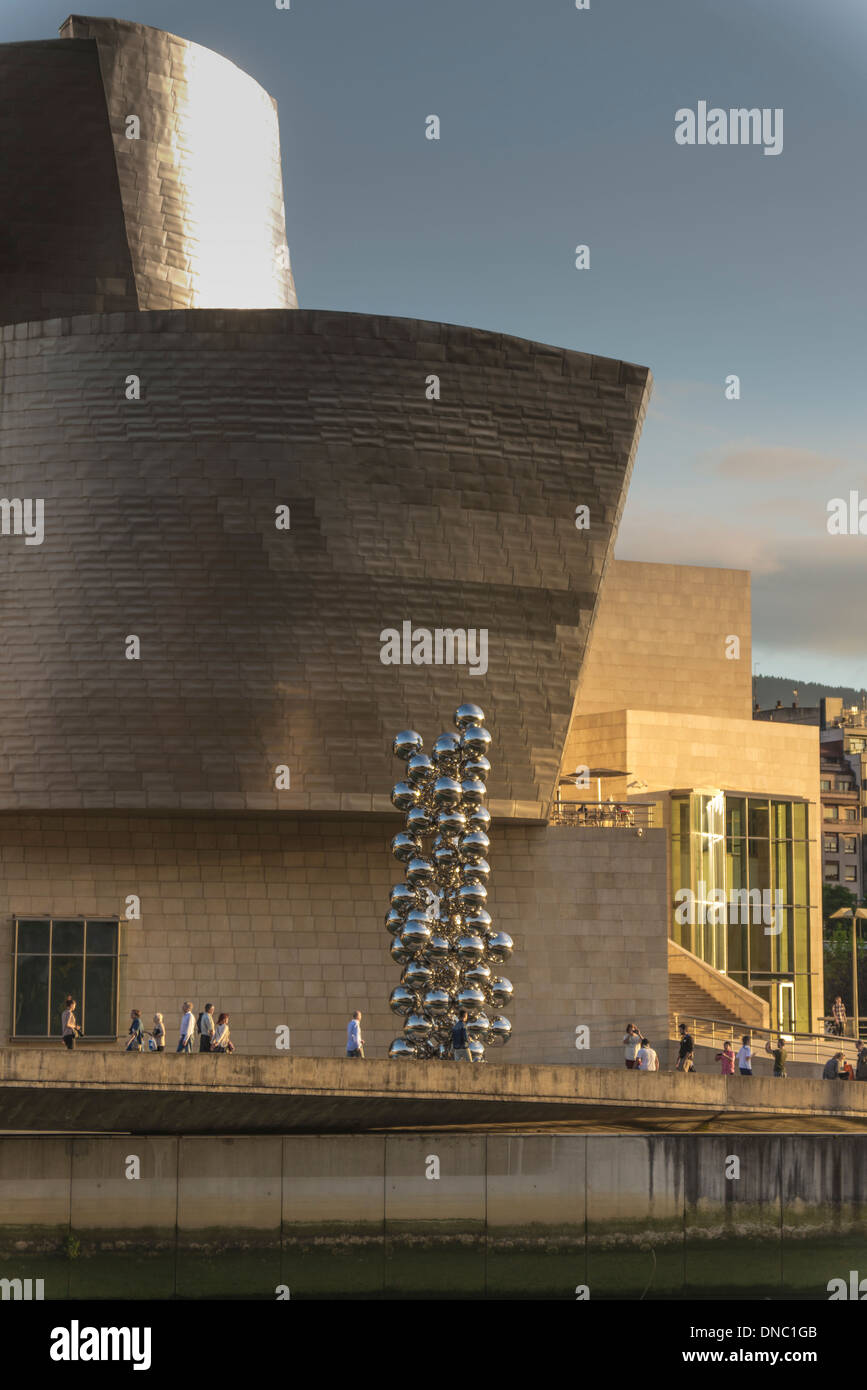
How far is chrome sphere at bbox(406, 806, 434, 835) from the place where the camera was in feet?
78.6

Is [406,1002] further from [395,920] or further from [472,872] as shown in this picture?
[472,872]

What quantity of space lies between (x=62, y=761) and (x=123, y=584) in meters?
2.93

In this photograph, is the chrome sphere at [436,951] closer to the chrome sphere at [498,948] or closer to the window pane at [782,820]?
the chrome sphere at [498,948]

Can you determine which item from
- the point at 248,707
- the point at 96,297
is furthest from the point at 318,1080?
the point at 96,297

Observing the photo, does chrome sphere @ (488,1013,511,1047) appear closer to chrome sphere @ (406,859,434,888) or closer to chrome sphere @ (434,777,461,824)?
chrome sphere @ (406,859,434,888)

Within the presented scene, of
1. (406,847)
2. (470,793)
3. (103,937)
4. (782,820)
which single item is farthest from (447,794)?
(782,820)

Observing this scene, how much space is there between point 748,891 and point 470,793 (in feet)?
63.4

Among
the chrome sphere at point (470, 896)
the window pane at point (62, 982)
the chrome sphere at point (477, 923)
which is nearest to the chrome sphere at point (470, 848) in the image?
the chrome sphere at point (470, 896)

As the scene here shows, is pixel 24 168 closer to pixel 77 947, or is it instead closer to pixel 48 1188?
pixel 77 947

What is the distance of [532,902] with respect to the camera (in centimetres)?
3083

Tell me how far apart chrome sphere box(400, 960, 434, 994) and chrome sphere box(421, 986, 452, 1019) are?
11cm

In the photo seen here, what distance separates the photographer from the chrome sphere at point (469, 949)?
76.0 feet

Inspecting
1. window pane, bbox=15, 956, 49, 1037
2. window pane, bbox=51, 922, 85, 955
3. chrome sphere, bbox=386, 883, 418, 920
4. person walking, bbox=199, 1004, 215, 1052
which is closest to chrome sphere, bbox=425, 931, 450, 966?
chrome sphere, bbox=386, 883, 418, 920
